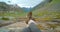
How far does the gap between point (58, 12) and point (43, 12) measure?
284mm

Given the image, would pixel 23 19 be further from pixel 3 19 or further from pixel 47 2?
pixel 47 2

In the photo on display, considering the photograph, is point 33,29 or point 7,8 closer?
point 33,29

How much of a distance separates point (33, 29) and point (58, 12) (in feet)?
1.90

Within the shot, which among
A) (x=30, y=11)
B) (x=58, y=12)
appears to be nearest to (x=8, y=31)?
(x=30, y=11)

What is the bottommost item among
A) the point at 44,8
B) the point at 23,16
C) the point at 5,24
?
the point at 5,24

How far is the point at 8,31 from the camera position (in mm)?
1905

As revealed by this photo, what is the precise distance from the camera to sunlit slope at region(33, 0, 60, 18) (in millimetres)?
1975

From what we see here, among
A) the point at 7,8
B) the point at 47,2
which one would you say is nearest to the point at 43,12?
the point at 47,2

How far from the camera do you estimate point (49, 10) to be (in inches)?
78.3

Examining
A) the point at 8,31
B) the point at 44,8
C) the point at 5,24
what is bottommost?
the point at 8,31

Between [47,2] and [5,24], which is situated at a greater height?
[47,2]

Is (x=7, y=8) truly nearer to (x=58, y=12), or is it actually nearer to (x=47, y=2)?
(x=47, y=2)

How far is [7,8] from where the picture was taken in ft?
6.55

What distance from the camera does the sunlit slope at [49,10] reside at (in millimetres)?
1975
